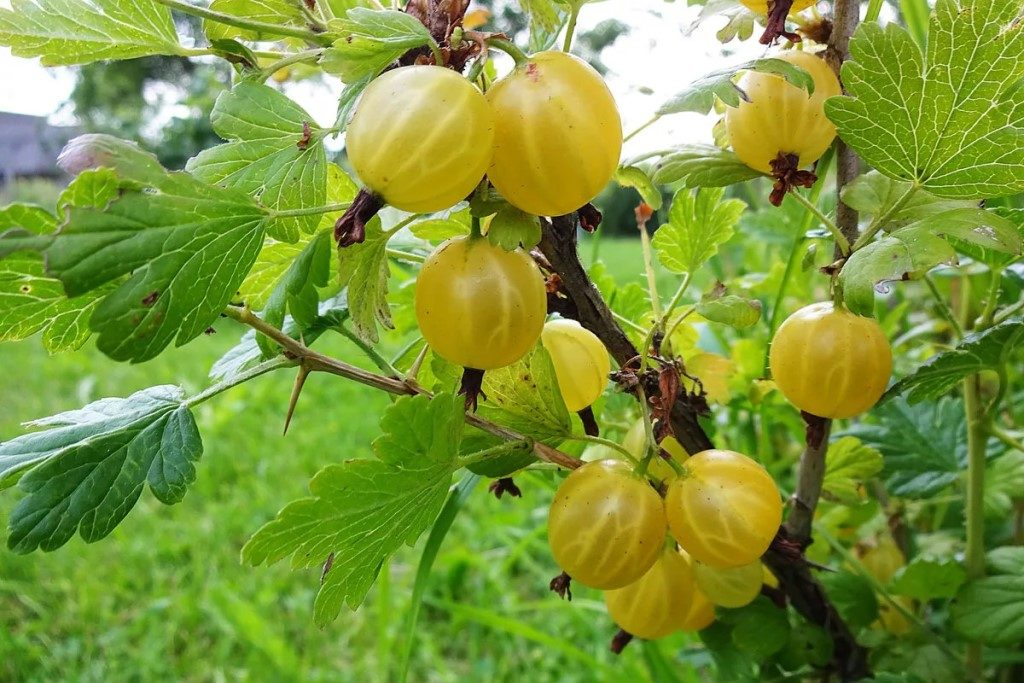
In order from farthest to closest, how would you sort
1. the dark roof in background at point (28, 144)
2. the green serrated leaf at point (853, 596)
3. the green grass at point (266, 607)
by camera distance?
the dark roof in background at point (28, 144), the green grass at point (266, 607), the green serrated leaf at point (853, 596)

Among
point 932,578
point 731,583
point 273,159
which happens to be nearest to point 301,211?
point 273,159

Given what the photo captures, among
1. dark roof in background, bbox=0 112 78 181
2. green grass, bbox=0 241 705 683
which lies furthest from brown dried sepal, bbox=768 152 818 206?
dark roof in background, bbox=0 112 78 181

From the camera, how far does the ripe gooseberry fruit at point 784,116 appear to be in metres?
0.42

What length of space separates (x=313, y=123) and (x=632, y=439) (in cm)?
27

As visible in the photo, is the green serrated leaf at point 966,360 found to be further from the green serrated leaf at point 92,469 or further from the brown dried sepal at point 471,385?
the green serrated leaf at point 92,469

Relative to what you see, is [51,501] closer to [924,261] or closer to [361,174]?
[361,174]

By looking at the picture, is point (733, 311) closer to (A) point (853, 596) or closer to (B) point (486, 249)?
(B) point (486, 249)

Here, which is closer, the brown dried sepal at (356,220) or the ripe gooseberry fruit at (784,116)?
the brown dried sepal at (356,220)

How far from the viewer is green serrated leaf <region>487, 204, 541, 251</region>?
0.33 meters

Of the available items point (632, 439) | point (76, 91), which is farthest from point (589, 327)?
point (76, 91)

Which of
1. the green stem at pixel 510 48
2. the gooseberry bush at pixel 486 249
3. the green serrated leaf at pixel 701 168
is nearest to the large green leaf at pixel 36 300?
the gooseberry bush at pixel 486 249

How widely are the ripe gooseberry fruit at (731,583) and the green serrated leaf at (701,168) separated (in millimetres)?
257

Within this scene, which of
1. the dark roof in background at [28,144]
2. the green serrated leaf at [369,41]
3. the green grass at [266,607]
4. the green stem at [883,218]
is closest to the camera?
the green serrated leaf at [369,41]

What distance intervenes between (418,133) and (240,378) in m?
0.19
